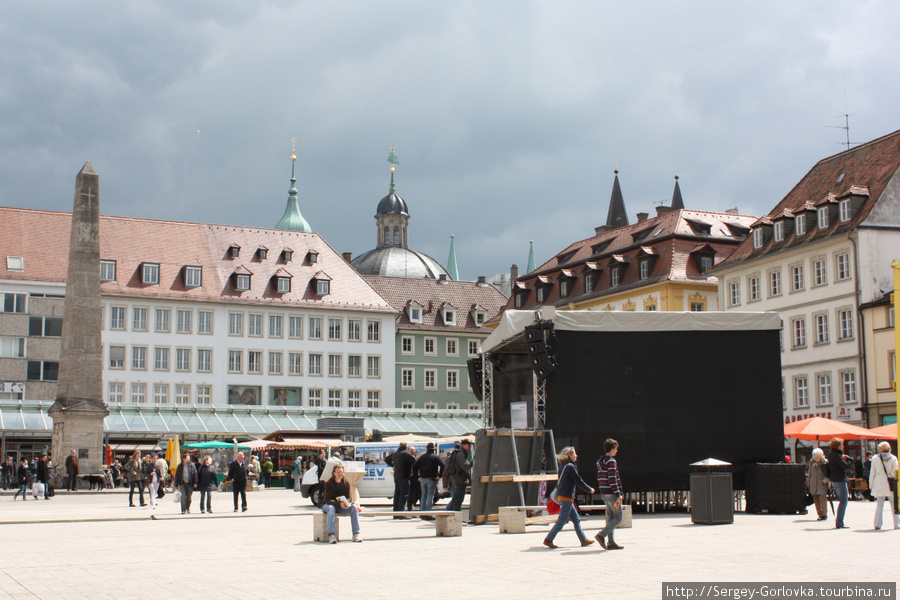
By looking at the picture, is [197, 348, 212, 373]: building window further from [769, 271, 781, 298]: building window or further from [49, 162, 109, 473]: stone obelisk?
[769, 271, 781, 298]: building window

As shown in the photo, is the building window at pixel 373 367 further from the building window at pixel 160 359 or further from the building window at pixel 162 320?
the building window at pixel 162 320

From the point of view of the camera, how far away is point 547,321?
22719mm

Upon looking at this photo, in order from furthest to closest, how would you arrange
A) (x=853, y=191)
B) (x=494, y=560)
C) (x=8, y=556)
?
(x=853, y=191), (x=8, y=556), (x=494, y=560)

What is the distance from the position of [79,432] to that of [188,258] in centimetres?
3492

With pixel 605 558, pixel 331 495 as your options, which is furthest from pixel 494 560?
pixel 331 495

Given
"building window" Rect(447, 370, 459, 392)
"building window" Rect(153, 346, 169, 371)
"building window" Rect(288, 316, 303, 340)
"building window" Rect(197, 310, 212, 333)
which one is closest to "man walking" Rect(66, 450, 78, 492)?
"building window" Rect(153, 346, 169, 371)

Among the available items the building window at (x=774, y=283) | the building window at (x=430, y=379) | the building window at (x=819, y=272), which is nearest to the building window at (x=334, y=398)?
the building window at (x=430, y=379)

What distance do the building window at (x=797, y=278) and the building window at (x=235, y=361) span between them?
3367 cm

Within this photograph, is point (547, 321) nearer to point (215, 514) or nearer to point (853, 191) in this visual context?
point (215, 514)

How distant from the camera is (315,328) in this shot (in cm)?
7381

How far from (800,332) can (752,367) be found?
29189 mm

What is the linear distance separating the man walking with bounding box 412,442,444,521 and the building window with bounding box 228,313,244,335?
50340 millimetres

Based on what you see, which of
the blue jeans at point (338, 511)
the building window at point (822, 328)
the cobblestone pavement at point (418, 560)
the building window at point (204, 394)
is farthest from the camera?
the building window at point (204, 394)

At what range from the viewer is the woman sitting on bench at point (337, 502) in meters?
16.9
